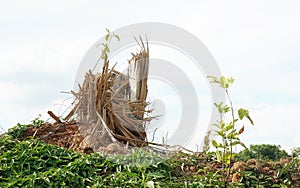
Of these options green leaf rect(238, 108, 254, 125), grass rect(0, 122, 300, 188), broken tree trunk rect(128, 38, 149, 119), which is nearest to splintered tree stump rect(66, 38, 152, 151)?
broken tree trunk rect(128, 38, 149, 119)

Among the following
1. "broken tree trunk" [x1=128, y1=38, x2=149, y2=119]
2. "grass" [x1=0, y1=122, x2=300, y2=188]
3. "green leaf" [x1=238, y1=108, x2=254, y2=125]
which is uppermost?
"broken tree trunk" [x1=128, y1=38, x2=149, y2=119]

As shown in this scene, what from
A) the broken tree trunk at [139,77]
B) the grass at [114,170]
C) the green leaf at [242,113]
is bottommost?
the grass at [114,170]

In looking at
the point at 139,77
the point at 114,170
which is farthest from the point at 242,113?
the point at 139,77

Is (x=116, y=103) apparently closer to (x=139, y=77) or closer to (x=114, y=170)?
(x=139, y=77)

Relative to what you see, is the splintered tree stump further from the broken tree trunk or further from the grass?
the grass

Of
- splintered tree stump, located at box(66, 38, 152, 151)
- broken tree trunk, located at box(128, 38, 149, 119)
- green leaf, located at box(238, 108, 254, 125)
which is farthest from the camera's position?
broken tree trunk, located at box(128, 38, 149, 119)

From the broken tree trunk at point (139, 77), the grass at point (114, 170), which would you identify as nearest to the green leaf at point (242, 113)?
the grass at point (114, 170)

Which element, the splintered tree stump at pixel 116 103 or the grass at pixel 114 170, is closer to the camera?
the grass at pixel 114 170

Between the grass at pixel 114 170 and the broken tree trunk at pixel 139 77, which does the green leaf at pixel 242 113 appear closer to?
the grass at pixel 114 170

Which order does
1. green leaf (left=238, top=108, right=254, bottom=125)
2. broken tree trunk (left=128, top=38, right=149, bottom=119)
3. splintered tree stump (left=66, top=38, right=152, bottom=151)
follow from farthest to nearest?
broken tree trunk (left=128, top=38, right=149, bottom=119) < splintered tree stump (left=66, top=38, right=152, bottom=151) < green leaf (left=238, top=108, right=254, bottom=125)

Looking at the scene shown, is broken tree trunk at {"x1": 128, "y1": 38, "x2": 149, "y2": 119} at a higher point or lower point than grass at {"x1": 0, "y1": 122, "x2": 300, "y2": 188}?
higher

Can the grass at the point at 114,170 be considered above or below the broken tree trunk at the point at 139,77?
below

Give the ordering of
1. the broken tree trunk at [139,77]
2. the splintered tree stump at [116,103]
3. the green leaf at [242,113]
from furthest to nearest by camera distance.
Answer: the broken tree trunk at [139,77], the splintered tree stump at [116,103], the green leaf at [242,113]

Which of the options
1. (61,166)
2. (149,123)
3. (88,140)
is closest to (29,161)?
(61,166)
